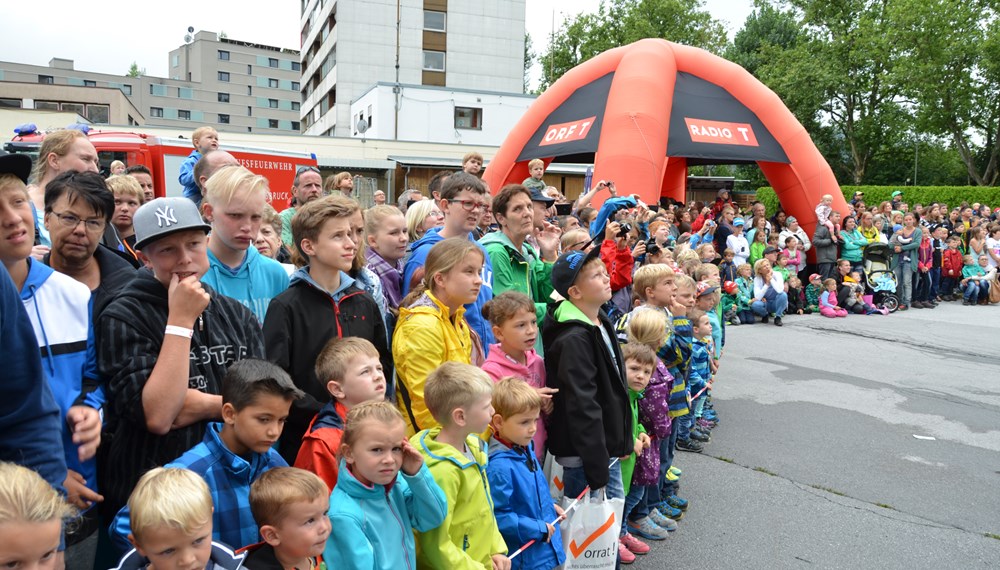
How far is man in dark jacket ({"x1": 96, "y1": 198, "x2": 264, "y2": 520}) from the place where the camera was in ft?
8.02

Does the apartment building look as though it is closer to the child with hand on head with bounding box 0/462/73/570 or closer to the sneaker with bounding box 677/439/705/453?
the sneaker with bounding box 677/439/705/453

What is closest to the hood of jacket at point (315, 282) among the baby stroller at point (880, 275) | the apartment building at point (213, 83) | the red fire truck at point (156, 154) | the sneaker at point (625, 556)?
the sneaker at point (625, 556)

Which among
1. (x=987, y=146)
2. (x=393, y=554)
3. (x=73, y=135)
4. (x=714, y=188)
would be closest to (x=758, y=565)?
(x=393, y=554)

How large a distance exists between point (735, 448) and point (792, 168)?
1043 cm

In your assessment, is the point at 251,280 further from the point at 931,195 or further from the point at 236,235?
the point at 931,195

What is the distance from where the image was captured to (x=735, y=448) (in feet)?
22.6

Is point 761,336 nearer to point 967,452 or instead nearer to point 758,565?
point 967,452

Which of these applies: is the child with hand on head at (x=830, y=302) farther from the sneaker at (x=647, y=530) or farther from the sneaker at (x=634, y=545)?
the sneaker at (x=634, y=545)

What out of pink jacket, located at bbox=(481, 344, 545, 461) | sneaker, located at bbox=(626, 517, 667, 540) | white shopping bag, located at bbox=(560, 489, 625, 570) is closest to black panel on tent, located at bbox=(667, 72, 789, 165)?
sneaker, located at bbox=(626, 517, 667, 540)

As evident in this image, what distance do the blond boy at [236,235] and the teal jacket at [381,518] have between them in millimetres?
1056

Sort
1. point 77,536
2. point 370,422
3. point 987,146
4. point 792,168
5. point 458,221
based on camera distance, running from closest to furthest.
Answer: point 77,536, point 370,422, point 458,221, point 792,168, point 987,146

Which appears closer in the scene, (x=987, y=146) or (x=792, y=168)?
(x=792, y=168)

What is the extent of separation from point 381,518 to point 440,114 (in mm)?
34888

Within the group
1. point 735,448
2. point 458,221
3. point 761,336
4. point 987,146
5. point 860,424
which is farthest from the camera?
point 987,146
